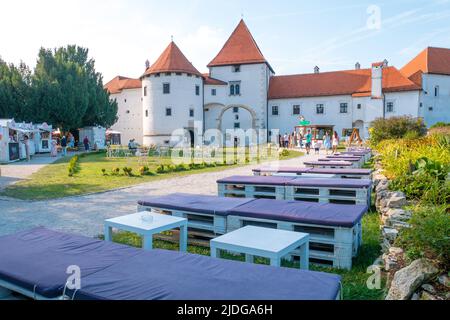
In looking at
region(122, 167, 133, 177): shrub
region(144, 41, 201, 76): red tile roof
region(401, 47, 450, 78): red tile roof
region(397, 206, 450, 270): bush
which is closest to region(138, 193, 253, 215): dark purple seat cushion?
region(397, 206, 450, 270): bush

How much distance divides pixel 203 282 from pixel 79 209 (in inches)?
257

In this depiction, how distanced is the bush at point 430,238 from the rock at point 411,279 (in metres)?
0.12

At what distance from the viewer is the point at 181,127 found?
129 feet

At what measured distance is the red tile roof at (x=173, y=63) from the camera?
126ft

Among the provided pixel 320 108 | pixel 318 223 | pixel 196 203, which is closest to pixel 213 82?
pixel 320 108

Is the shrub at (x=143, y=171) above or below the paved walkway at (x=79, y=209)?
above

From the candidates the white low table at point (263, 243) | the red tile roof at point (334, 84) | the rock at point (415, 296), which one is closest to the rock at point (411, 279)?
the rock at point (415, 296)

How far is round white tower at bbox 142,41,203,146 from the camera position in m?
38.5

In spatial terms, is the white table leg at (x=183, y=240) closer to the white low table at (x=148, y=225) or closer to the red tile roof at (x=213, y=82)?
the white low table at (x=148, y=225)

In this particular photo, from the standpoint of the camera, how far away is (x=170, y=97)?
38.6 metres
